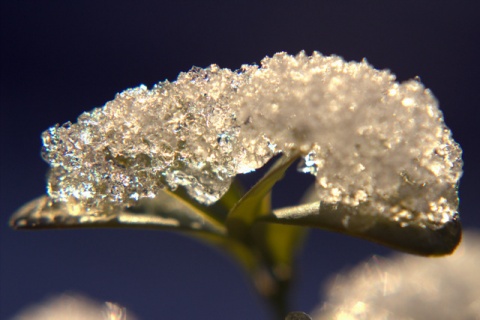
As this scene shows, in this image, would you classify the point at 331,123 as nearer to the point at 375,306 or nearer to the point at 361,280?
the point at 375,306

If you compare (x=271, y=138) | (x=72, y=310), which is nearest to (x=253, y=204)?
(x=271, y=138)

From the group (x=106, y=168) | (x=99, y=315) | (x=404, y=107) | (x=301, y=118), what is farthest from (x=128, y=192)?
(x=99, y=315)

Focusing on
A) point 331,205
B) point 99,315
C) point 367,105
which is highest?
point 367,105

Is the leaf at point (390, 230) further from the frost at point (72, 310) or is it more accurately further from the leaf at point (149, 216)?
the frost at point (72, 310)

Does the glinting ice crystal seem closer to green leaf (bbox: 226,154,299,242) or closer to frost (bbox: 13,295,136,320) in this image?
green leaf (bbox: 226,154,299,242)

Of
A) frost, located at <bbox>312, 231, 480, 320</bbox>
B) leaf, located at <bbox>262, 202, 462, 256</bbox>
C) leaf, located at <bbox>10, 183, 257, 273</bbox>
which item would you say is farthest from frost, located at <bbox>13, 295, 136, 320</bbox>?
leaf, located at <bbox>262, 202, 462, 256</bbox>

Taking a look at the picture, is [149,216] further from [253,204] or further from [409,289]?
[409,289]

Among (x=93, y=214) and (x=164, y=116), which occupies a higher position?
(x=164, y=116)

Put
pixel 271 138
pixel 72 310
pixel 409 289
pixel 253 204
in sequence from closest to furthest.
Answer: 1. pixel 271 138
2. pixel 253 204
3. pixel 409 289
4. pixel 72 310
